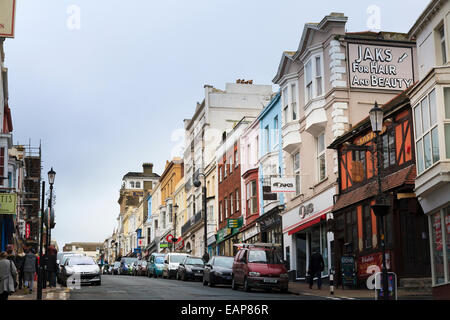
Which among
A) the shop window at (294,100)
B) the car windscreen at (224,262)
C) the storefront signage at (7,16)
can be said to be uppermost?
the storefront signage at (7,16)

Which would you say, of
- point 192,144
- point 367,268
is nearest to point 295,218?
point 367,268

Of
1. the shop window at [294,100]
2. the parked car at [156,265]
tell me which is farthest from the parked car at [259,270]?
the parked car at [156,265]

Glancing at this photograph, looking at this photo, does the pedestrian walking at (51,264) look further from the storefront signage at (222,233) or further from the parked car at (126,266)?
Result: the parked car at (126,266)

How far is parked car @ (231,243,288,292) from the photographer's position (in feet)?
87.1

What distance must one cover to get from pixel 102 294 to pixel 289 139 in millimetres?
16713

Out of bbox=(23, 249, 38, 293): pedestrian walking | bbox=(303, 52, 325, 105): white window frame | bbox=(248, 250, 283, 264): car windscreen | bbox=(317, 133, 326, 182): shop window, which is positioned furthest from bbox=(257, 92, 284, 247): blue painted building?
bbox=(23, 249, 38, 293): pedestrian walking

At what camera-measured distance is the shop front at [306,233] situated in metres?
33.4

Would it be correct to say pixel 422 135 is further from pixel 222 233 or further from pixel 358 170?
pixel 222 233

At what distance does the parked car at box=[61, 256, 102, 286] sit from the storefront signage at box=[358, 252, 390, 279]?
36.4 ft

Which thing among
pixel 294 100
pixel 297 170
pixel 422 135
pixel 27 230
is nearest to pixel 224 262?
pixel 297 170

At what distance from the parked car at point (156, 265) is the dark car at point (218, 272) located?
15514mm

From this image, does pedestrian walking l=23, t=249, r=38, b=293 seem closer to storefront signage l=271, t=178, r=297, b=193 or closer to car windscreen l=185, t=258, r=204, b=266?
storefront signage l=271, t=178, r=297, b=193

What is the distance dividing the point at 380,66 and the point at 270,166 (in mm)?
11327

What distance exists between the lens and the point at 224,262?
3159cm
